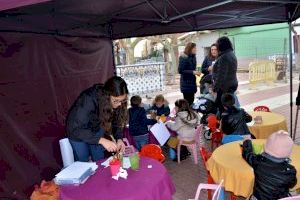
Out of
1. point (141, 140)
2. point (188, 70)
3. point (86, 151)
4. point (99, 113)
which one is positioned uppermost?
point (188, 70)

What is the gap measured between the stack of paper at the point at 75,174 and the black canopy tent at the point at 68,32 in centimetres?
141

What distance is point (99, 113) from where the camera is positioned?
338 cm

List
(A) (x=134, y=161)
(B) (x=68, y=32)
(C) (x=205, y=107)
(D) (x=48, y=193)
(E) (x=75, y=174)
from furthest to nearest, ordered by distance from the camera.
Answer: (C) (x=205, y=107)
(B) (x=68, y=32)
(D) (x=48, y=193)
(A) (x=134, y=161)
(E) (x=75, y=174)

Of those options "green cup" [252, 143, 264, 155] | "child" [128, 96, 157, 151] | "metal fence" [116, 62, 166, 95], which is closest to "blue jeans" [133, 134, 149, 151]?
"child" [128, 96, 157, 151]

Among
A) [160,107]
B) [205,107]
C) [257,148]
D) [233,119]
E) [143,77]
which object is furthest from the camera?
[143,77]

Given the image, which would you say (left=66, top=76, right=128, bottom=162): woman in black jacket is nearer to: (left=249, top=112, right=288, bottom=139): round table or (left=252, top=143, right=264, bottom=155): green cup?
(left=252, top=143, right=264, bottom=155): green cup

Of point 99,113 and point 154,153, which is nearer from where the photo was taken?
point 99,113

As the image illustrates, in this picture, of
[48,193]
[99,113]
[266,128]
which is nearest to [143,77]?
[266,128]

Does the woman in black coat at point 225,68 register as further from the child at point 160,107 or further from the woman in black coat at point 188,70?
the child at point 160,107

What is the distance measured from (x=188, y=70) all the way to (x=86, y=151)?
3819 millimetres

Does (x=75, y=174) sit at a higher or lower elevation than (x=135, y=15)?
lower

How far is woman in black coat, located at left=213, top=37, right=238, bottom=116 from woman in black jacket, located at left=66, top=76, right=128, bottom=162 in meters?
2.99

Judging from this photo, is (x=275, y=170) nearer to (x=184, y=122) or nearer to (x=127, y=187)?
(x=127, y=187)

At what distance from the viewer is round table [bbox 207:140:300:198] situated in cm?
303
